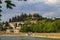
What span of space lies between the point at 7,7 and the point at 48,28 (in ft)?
357

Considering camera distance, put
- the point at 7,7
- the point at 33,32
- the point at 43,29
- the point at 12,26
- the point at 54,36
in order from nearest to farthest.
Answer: the point at 7,7 → the point at 54,36 → the point at 43,29 → the point at 33,32 → the point at 12,26

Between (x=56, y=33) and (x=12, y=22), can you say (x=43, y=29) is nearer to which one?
(x=56, y=33)

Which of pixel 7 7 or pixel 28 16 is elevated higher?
pixel 7 7

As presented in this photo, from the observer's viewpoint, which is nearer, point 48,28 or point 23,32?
point 48,28

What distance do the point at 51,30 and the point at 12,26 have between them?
64.9 m

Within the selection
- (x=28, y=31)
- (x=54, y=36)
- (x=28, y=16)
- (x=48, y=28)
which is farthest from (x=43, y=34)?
(x=28, y=16)

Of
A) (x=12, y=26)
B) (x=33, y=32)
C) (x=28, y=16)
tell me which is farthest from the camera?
(x=28, y=16)

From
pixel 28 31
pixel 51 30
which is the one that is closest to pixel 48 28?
pixel 51 30

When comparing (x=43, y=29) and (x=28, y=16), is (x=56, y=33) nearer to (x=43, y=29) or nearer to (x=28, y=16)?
(x=43, y=29)

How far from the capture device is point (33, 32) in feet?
424

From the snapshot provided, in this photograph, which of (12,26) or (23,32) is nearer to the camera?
(23,32)

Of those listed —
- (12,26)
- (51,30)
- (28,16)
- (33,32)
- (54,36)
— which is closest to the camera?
(54,36)

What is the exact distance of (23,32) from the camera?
441 ft

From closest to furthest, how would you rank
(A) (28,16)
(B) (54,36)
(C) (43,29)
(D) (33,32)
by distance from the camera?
(B) (54,36)
(C) (43,29)
(D) (33,32)
(A) (28,16)
